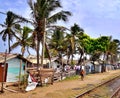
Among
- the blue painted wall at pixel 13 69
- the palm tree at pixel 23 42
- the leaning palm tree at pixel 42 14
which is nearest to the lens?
the blue painted wall at pixel 13 69

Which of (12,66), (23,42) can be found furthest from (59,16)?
(23,42)

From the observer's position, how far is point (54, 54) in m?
54.0

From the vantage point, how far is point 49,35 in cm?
Result: 3222

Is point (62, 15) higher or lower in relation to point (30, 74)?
higher

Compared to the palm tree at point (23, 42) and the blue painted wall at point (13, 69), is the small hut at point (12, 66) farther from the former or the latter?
the palm tree at point (23, 42)

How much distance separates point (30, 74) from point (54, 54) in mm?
31893

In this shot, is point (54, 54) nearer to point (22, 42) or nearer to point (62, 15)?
point (22, 42)

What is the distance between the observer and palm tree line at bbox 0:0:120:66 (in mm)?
29656

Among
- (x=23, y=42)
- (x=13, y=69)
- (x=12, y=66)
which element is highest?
(x=23, y=42)

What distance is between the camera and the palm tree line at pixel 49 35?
29.7 meters

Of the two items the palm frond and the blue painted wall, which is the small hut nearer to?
the blue painted wall

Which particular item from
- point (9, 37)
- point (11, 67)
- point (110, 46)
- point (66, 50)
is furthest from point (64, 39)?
point (11, 67)

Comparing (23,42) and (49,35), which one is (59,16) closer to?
(49,35)

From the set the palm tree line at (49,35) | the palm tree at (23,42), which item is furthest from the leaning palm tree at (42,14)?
the palm tree at (23,42)
